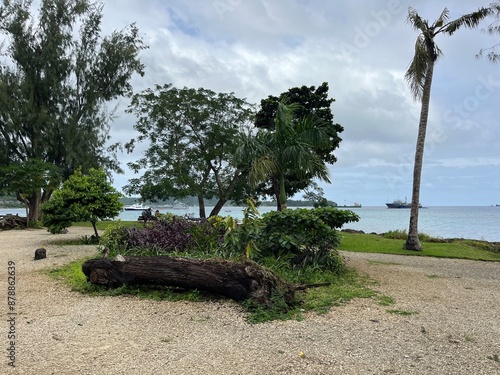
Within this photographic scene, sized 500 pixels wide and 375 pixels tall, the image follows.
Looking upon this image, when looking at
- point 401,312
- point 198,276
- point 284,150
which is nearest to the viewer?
point 401,312

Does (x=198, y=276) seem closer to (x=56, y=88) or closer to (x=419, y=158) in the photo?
(x=419, y=158)

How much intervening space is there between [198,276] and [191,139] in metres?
19.5

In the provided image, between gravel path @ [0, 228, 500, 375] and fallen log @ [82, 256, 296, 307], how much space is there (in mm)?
285

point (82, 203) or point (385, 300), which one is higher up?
point (82, 203)

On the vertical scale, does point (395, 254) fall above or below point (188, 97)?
below

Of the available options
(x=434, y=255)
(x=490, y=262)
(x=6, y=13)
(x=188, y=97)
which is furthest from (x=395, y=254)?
(x=6, y=13)

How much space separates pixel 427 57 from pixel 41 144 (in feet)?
73.7

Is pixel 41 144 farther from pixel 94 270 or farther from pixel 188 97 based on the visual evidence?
pixel 94 270

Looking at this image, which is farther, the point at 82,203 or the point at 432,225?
the point at 432,225

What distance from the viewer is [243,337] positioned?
4.21 metres

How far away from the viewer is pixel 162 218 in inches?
397

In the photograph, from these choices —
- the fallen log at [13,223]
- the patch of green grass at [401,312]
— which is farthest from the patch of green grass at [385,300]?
the fallen log at [13,223]

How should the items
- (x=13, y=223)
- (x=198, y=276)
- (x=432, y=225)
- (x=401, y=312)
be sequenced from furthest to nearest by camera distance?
(x=432, y=225)
(x=13, y=223)
(x=198, y=276)
(x=401, y=312)

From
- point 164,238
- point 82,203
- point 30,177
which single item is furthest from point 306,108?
point 30,177
